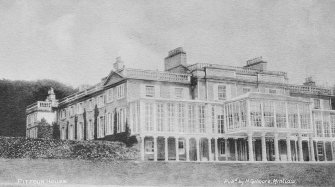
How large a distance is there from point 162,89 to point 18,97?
5.63 m

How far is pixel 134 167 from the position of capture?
45.1 feet

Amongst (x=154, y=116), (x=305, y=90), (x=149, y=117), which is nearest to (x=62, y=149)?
(x=149, y=117)

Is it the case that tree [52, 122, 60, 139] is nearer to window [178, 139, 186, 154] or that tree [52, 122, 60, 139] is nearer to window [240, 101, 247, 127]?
window [178, 139, 186, 154]

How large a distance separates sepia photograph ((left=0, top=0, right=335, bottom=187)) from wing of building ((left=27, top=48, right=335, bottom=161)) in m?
0.05

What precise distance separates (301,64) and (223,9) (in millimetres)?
2833

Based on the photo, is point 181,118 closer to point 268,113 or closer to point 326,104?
point 268,113

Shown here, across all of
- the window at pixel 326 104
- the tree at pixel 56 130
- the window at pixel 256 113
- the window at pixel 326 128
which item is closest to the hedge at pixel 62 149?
the window at pixel 256 113

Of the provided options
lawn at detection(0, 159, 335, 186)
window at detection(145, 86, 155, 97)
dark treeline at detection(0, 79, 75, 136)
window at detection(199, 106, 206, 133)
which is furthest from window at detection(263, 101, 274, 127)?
dark treeline at detection(0, 79, 75, 136)

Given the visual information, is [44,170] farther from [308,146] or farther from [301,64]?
[308,146]

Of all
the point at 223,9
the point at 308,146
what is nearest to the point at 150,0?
the point at 223,9

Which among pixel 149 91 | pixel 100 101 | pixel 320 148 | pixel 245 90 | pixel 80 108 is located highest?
pixel 245 90

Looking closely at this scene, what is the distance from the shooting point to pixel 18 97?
48.0 feet

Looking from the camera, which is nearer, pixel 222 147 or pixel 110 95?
pixel 110 95

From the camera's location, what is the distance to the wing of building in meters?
17.3
